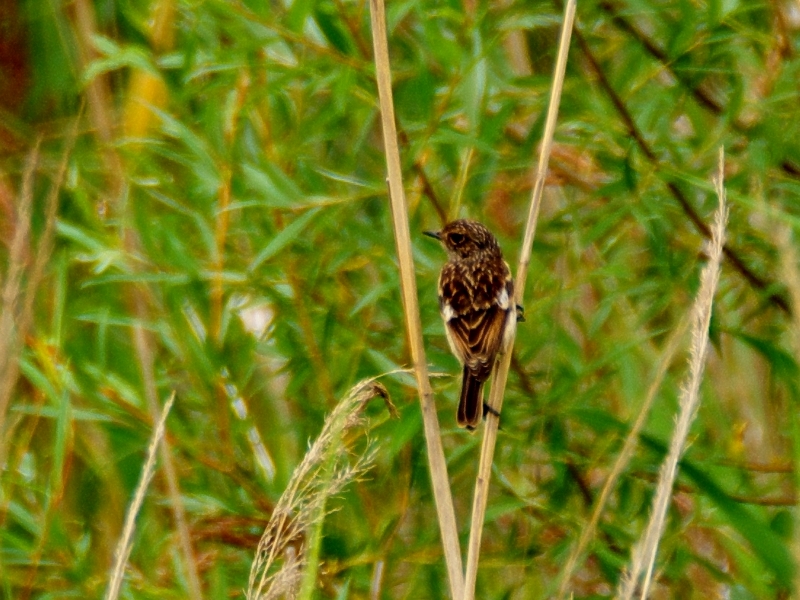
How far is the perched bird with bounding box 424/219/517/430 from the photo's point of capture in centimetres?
324

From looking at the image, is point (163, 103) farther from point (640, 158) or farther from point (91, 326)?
point (640, 158)

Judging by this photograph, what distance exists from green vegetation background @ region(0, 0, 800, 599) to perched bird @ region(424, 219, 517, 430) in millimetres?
85

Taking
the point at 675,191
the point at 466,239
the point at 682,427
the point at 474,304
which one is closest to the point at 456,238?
the point at 466,239

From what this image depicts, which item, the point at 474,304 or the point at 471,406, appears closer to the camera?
the point at 471,406

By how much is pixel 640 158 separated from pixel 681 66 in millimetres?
330

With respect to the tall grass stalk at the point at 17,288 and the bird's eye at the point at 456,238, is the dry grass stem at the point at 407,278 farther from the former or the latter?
the bird's eye at the point at 456,238

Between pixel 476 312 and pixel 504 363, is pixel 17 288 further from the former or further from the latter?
pixel 476 312

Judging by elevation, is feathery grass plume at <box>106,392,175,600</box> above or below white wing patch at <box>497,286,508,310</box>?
below

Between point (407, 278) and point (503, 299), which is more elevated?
point (407, 278)

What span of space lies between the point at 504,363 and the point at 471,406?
19cm

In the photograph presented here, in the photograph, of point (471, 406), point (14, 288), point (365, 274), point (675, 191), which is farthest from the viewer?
point (365, 274)

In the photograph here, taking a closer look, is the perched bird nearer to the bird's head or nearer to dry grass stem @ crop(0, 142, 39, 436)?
the bird's head

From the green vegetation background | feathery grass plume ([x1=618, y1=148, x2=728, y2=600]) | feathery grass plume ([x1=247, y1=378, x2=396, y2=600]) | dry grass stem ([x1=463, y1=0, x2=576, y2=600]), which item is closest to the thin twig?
the green vegetation background

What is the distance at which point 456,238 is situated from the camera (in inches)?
146
